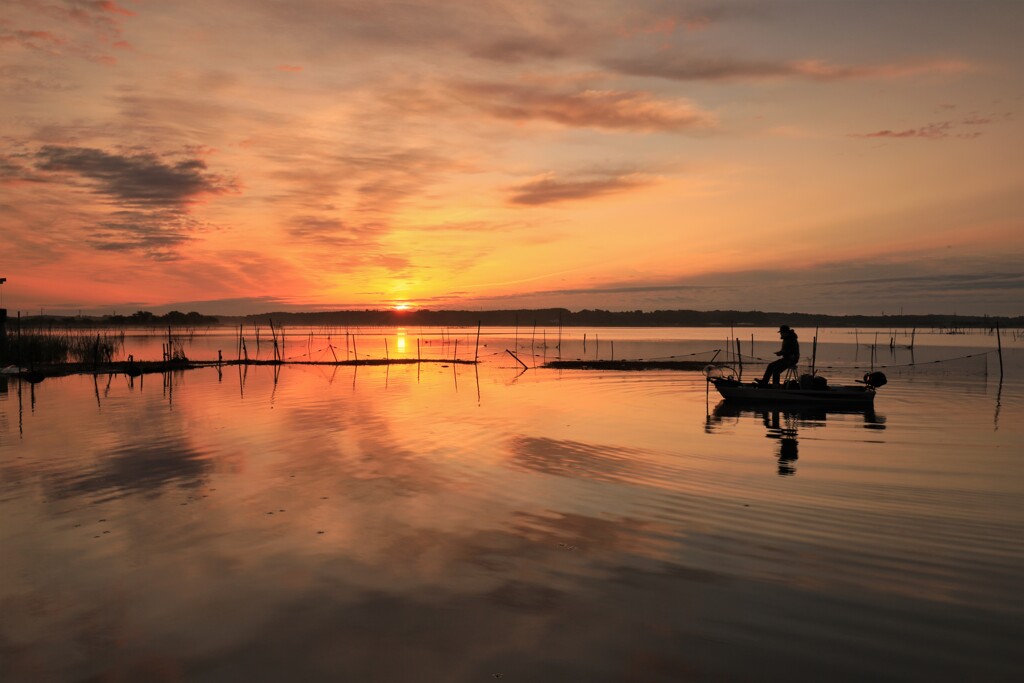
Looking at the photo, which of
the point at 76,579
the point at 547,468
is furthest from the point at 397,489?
the point at 76,579

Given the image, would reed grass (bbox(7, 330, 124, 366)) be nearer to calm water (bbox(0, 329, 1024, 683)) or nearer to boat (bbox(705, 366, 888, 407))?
calm water (bbox(0, 329, 1024, 683))

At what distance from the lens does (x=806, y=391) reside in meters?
26.0

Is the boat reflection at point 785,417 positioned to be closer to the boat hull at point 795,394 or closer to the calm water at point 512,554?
the boat hull at point 795,394

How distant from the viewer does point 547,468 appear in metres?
14.6

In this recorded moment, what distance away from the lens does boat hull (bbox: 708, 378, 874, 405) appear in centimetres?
2545

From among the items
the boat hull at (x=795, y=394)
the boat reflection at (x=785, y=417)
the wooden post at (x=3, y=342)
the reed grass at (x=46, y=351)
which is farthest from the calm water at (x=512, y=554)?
the reed grass at (x=46, y=351)

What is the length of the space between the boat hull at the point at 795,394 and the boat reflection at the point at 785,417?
207mm

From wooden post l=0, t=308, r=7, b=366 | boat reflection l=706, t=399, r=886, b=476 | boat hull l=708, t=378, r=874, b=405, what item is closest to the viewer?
boat reflection l=706, t=399, r=886, b=476

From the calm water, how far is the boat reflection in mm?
320

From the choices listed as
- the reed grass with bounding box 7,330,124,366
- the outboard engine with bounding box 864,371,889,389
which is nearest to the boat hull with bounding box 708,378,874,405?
the outboard engine with bounding box 864,371,889,389

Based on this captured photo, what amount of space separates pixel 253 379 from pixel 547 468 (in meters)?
30.1

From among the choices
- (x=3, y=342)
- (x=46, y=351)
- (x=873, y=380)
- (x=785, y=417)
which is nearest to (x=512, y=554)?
(x=785, y=417)

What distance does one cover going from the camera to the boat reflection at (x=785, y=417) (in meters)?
17.9

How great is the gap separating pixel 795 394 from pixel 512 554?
20.7 meters
